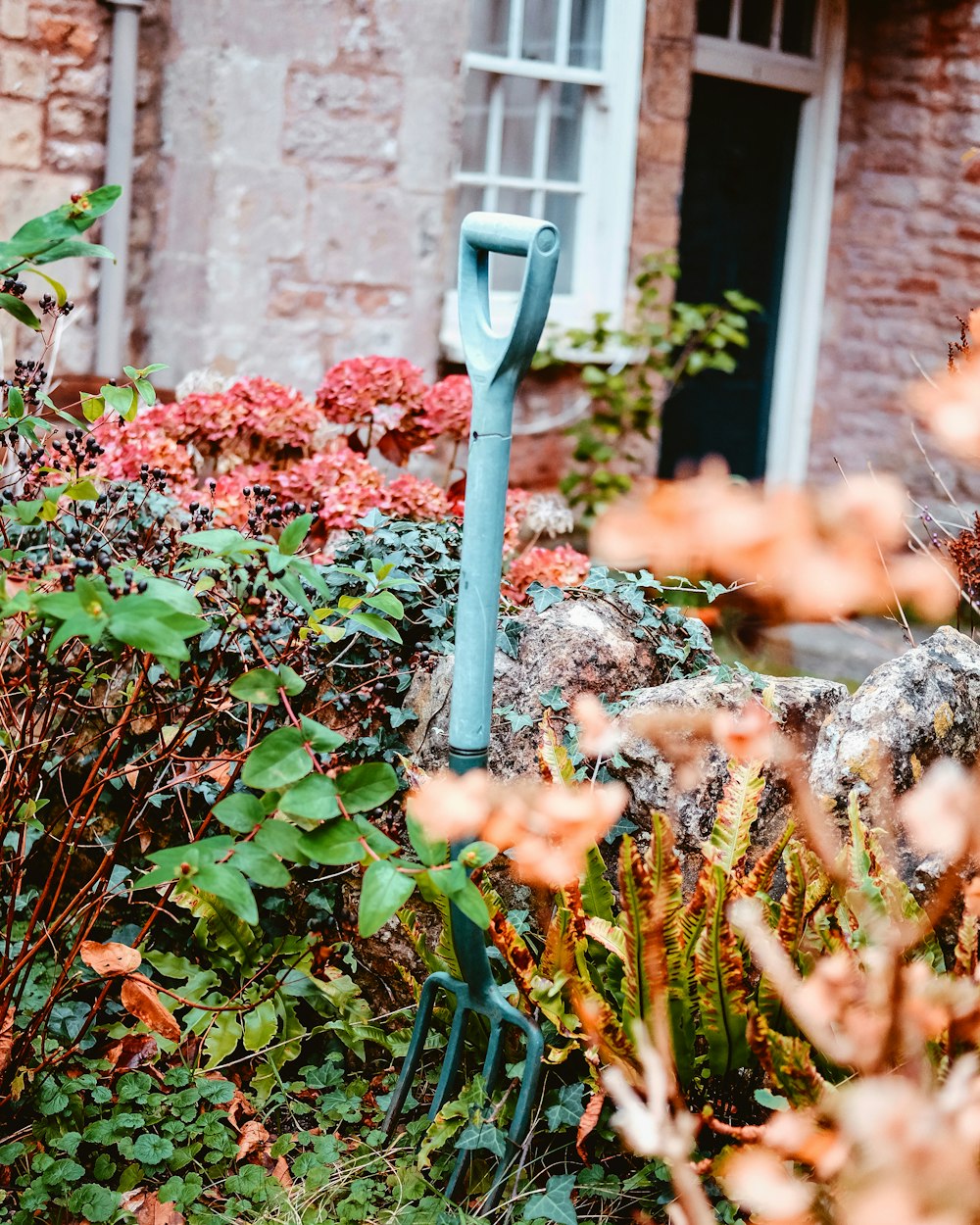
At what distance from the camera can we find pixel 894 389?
6801 mm

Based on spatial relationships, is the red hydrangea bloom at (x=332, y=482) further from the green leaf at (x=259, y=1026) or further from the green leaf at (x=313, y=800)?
the green leaf at (x=313, y=800)

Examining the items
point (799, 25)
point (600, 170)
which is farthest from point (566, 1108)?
point (799, 25)

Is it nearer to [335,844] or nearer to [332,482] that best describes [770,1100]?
[335,844]

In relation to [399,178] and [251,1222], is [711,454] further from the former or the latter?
[251,1222]

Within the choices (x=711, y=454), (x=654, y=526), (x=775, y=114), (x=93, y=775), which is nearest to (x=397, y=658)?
(x=93, y=775)

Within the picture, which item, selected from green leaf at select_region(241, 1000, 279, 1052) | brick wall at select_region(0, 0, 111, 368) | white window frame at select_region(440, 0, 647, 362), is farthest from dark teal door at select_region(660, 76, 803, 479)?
green leaf at select_region(241, 1000, 279, 1052)

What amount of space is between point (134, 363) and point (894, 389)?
397 centimetres

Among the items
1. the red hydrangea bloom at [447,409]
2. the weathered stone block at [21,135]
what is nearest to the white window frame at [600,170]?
the weathered stone block at [21,135]

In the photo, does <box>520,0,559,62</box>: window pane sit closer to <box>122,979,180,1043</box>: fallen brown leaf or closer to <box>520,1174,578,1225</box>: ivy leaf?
<box>122,979,180,1043</box>: fallen brown leaf

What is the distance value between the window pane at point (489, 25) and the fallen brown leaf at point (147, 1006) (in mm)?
4807

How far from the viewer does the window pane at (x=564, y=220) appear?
20.4 ft

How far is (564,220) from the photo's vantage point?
625 cm

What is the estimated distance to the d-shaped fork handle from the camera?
179 centimetres

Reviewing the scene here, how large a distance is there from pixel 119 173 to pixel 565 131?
2.35 metres
